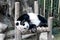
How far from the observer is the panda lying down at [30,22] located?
2.08 meters

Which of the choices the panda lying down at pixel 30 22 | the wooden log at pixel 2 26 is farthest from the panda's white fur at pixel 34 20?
the wooden log at pixel 2 26

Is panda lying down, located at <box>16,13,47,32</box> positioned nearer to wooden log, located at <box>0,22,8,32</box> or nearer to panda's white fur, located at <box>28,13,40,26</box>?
panda's white fur, located at <box>28,13,40,26</box>

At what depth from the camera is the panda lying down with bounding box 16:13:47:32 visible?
82.0 inches

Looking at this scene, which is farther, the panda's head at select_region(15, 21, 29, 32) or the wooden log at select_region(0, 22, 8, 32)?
the wooden log at select_region(0, 22, 8, 32)

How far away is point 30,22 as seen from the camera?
83.8 inches

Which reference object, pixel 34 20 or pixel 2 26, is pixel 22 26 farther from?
pixel 2 26

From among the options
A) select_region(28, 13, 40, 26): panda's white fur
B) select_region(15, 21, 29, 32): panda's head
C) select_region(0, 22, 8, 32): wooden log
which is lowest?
select_region(0, 22, 8, 32): wooden log

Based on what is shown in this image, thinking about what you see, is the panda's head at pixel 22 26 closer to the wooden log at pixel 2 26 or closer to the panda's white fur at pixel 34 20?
the panda's white fur at pixel 34 20

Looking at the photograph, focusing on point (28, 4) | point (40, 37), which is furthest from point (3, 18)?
point (40, 37)

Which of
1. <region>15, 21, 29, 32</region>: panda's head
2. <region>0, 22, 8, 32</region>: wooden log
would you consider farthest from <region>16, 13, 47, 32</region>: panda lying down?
<region>0, 22, 8, 32</region>: wooden log

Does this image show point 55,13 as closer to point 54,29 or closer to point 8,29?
point 54,29

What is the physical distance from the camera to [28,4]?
3.39 meters

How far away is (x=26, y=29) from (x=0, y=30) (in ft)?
3.93

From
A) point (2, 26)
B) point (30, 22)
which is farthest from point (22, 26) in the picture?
point (2, 26)
